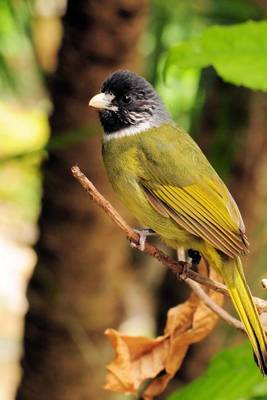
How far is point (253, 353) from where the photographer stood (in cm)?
181

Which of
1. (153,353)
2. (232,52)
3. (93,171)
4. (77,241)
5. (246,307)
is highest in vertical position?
(232,52)

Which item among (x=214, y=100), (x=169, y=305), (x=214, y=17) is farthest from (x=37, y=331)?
(x=214, y=17)

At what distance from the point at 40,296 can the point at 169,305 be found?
0.69 meters

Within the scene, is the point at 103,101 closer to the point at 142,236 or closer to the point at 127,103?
the point at 127,103

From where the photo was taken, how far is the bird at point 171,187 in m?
2.18

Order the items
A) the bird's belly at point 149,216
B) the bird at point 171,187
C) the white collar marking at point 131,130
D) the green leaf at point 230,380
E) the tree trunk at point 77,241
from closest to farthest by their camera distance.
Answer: the green leaf at point 230,380, the bird at point 171,187, the bird's belly at point 149,216, the white collar marking at point 131,130, the tree trunk at point 77,241

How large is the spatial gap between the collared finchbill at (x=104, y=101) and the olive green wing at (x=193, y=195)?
27 centimetres

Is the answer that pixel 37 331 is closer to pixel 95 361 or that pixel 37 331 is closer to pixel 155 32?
pixel 95 361

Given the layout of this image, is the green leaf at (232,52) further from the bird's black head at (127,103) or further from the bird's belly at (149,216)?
the bird's black head at (127,103)

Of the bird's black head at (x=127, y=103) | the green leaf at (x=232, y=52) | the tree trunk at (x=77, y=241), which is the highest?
the green leaf at (x=232, y=52)

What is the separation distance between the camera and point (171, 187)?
8.12ft

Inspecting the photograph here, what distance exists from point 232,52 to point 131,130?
2.80ft

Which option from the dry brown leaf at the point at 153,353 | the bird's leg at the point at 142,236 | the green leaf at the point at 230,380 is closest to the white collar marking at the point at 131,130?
the bird's leg at the point at 142,236

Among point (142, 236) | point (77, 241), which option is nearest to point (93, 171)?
point (77, 241)
